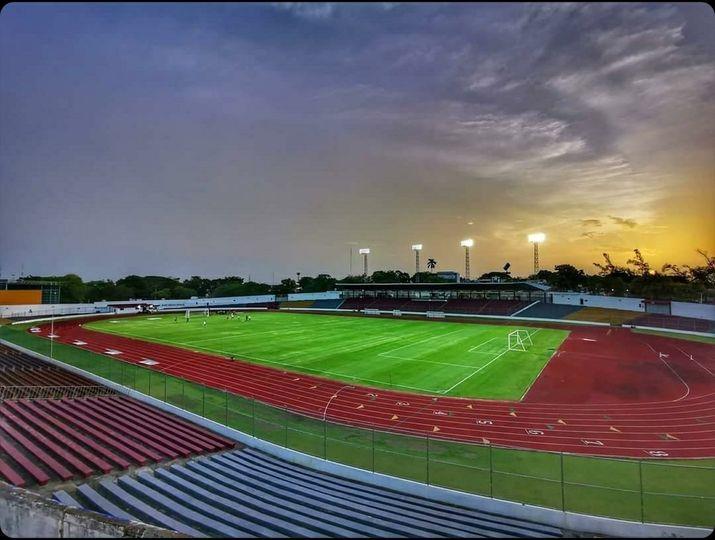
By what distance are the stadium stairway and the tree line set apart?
52.6m

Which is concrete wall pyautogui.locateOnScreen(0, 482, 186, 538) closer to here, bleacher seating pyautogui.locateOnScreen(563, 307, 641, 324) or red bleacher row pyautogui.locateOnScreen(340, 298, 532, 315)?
bleacher seating pyautogui.locateOnScreen(563, 307, 641, 324)

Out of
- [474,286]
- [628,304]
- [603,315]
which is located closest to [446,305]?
[474,286]

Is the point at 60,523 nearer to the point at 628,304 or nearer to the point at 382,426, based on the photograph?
the point at 382,426

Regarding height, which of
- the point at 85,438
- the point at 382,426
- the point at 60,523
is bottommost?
the point at 382,426

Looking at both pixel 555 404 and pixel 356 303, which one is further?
pixel 356 303

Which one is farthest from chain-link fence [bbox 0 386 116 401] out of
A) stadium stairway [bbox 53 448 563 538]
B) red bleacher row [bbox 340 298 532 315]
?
red bleacher row [bbox 340 298 532 315]

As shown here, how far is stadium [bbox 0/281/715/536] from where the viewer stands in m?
10.3

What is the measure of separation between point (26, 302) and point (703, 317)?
95397 mm

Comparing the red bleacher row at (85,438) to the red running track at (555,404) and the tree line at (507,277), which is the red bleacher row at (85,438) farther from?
the tree line at (507,277)

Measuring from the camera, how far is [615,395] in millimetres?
24031

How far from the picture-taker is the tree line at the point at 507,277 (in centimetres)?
7312

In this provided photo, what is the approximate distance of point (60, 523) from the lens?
4566 millimetres

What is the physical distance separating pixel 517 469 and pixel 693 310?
5305 centimetres

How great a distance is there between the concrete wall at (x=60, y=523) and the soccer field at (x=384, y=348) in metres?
20.8
